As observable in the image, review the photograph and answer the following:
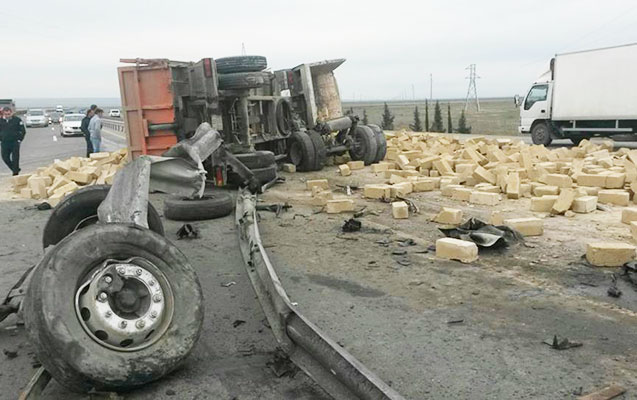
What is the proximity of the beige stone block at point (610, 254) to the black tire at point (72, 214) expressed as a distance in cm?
435

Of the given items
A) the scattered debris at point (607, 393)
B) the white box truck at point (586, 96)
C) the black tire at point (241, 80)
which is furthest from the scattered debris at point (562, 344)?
the white box truck at point (586, 96)

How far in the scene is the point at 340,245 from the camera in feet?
21.4

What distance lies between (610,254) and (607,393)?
2.67 meters

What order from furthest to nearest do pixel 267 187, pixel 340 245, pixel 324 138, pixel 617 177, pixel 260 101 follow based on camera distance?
pixel 324 138 → pixel 260 101 → pixel 267 187 → pixel 617 177 → pixel 340 245

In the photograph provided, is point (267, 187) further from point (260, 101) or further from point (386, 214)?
point (386, 214)

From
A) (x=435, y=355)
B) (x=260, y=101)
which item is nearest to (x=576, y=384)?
(x=435, y=355)

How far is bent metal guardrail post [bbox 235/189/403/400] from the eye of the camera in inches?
109

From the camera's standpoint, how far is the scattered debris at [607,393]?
9.82ft

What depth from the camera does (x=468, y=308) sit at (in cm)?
443

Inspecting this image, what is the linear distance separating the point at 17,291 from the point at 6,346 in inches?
16.1

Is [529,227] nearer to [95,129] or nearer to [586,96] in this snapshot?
[95,129]

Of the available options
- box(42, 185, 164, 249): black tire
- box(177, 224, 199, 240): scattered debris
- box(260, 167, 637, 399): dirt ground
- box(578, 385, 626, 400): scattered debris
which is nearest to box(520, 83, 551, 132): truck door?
box(260, 167, 637, 399): dirt ground

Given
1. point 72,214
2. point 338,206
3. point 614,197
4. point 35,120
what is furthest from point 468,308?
point 35,120

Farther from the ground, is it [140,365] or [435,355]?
[140,365]
